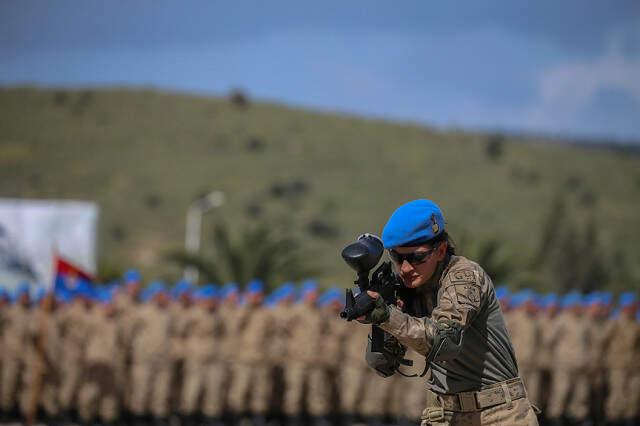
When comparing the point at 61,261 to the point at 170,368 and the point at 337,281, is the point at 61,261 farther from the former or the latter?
the point at 337,281

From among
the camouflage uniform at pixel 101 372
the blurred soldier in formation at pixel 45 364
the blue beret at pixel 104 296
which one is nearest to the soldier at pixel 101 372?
the camouflage uniform at pixel 101 372

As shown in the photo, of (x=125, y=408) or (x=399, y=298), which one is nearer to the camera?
(x=399, y=298)

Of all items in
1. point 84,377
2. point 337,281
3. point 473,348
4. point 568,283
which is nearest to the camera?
point 473,348

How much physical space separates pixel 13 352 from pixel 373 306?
8.89m

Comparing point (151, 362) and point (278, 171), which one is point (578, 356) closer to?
point (151, 362)

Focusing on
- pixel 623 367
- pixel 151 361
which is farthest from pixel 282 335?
pixel 623 367

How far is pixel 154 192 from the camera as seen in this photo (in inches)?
1698

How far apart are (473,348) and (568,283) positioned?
71.3ft

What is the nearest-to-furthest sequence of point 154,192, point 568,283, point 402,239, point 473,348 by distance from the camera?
point 402,239
point 473,348
point 568,283
point 154,192

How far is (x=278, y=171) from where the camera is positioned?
151 ft

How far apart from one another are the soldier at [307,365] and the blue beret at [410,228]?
25.2 ft

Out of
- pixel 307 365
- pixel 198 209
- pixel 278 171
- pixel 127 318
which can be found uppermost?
pixel 278 171

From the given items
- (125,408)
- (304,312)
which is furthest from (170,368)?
(304,312)

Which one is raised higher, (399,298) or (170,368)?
(399,298)
